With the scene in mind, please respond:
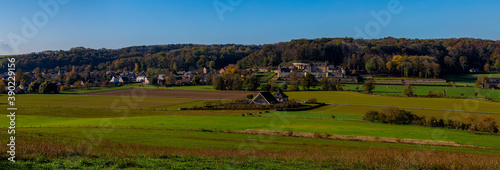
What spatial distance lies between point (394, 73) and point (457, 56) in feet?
140

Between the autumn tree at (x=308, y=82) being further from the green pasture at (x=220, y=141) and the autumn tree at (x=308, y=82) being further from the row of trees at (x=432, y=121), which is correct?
the green pasture at (x=220, y=141)

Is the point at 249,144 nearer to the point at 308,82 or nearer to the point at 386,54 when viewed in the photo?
the point at 308,82

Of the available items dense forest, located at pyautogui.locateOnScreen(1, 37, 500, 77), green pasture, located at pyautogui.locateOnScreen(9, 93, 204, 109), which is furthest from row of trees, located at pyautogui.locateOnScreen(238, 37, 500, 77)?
green pasture, located at pyautogui.locateOnScreen(9, 93, 204, 109)

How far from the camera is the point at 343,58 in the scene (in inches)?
5581

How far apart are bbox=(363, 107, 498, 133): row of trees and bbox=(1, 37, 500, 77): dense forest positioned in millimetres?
75814

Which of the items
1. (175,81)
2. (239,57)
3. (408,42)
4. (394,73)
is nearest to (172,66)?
(239,57)

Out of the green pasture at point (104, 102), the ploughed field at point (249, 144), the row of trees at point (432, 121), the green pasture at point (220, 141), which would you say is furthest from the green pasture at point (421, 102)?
the green pasture at point (220, 141)

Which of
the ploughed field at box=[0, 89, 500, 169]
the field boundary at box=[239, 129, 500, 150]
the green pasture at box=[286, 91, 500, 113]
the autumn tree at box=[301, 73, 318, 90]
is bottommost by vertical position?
the field boundary at box=[239, 129, 500, 150]

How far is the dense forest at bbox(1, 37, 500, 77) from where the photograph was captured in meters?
113

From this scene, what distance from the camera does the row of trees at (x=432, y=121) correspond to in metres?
29.1

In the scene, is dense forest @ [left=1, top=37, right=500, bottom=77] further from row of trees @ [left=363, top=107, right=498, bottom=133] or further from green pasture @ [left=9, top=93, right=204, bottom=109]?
row of trees @ [left=363, top=107, right=498, bottom=133]

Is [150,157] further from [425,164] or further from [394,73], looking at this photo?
[394,73]

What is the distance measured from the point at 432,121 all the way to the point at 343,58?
373 feet

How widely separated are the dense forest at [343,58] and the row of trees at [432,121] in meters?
75.8
